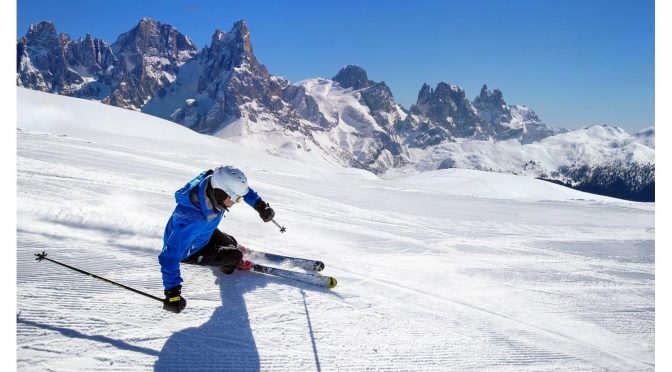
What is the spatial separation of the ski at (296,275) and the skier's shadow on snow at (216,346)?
1.03m

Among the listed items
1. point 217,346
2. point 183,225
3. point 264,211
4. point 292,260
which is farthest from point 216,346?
point 264,211

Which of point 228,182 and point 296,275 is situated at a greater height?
point 228,182

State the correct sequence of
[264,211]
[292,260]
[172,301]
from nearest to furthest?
[172,301], [264,211], [292,260]

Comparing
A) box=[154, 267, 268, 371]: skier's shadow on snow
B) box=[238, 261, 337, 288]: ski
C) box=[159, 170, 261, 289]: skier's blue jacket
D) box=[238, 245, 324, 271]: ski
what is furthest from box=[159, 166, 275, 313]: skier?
box=[238, 245, 324, 271]: ski

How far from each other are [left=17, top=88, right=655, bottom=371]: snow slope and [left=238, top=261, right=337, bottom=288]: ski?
132 millimetres

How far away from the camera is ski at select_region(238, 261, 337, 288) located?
5906 millimetres

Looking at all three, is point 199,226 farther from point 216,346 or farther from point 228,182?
point 216,346

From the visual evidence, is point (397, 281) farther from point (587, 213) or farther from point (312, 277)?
point (587, 213)

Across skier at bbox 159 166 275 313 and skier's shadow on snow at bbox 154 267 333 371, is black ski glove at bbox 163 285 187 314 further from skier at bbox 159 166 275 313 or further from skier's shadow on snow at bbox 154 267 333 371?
skier's shadow on snow at bbox 154 267 333 371

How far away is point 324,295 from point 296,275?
0.59 m

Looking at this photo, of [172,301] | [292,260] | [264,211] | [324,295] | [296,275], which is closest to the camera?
[172,301]

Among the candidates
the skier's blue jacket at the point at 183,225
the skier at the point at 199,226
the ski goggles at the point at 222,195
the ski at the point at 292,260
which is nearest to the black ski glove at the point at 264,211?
the ski at the point at 292,260

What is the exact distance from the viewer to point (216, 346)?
4324 millimetres

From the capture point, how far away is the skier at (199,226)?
15.0ft
